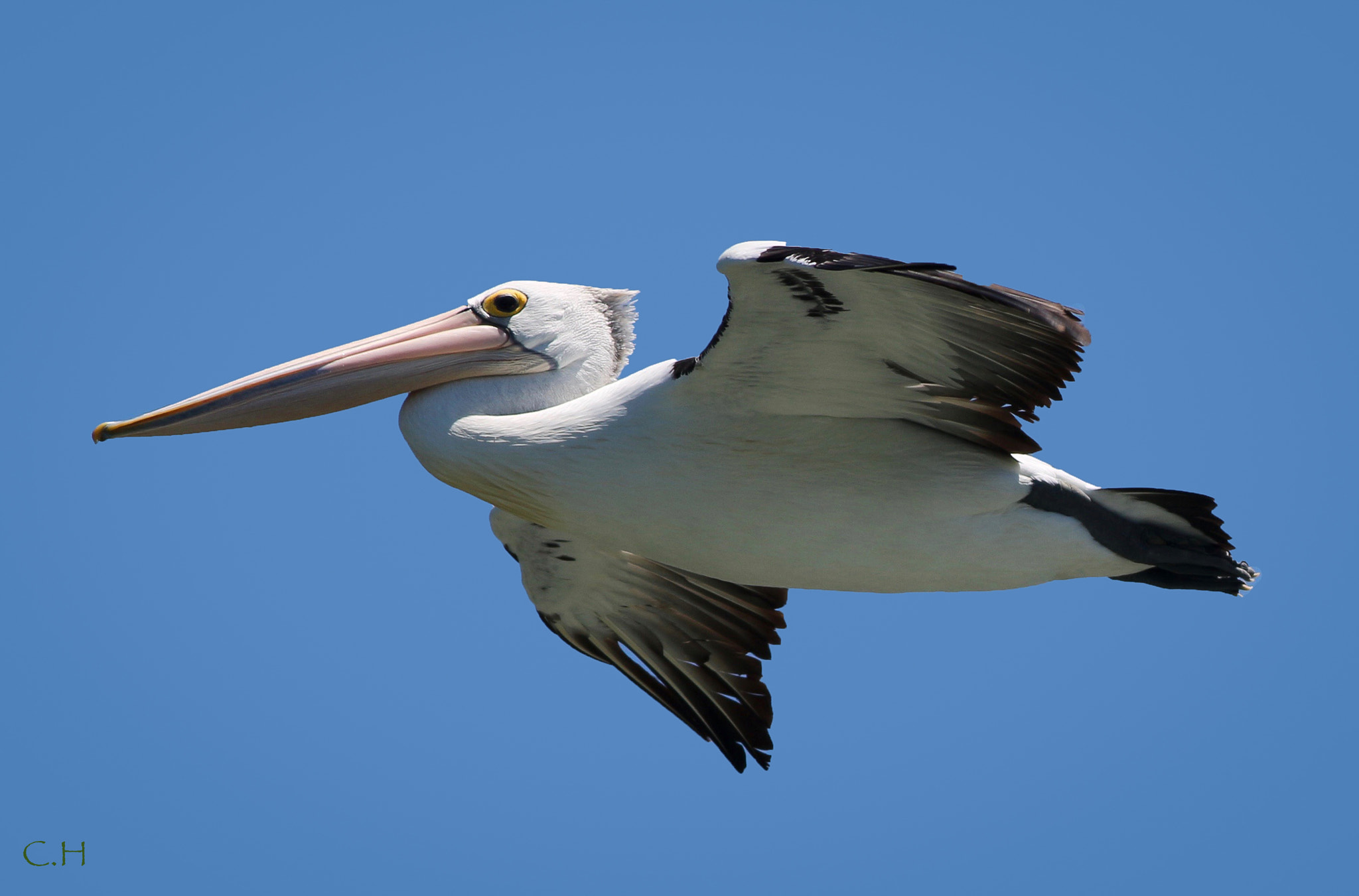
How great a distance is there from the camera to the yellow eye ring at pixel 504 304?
6727 mm

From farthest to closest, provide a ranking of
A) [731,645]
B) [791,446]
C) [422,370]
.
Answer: [731,645], [422,370], [791,446]

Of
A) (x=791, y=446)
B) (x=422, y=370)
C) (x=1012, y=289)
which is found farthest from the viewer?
(x=422, y=370)

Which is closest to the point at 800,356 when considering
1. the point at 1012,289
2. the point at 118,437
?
the point at 1012,289

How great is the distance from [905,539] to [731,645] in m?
1.78

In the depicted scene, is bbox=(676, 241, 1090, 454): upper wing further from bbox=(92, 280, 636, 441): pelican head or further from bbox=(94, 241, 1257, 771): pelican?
bbox=(92, 280, 636, 441): pelican head

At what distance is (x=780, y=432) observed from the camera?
6094 millimetres

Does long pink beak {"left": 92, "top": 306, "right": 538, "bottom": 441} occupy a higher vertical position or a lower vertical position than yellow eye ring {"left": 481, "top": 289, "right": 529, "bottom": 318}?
lower

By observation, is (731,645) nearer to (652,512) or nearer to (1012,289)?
(652,512)

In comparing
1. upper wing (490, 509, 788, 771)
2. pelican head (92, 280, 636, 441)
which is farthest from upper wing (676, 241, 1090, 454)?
upper wing (490, 509, 788, 771)

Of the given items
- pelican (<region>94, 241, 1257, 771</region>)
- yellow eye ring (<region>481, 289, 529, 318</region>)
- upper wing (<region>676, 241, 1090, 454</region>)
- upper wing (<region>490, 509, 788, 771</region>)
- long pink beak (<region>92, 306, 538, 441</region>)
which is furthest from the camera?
upper wing (<region>490, 509, 788, 771</region>)

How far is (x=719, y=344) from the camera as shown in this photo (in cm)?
563

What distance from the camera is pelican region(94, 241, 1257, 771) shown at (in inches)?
224

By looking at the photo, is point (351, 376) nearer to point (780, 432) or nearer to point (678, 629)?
point (780, 432)

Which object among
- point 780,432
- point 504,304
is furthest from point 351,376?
point 780,432
